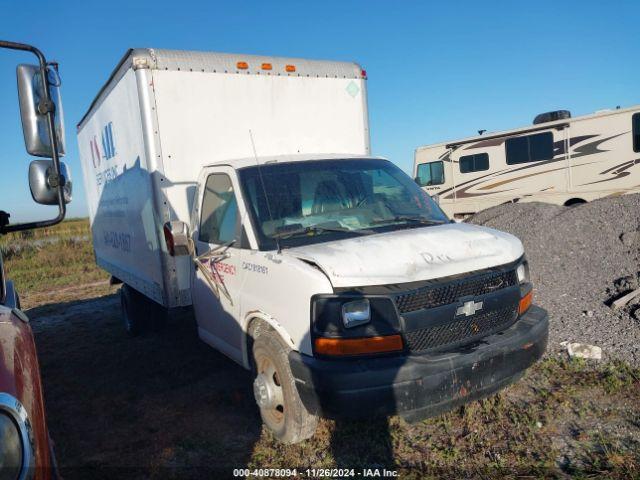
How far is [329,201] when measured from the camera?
14.2 feet

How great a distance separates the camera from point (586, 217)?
9.17m

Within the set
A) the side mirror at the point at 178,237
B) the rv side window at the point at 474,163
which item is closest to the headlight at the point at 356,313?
the side mirror at the point at 178,237

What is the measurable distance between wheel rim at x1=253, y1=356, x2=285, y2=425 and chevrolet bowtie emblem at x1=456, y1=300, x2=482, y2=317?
1.38 m

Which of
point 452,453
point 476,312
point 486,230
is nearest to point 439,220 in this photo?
point 486,230

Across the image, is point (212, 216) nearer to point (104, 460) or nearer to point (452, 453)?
point (104, 460)

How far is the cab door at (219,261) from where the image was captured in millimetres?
4180

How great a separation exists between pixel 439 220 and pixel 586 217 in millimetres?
6178

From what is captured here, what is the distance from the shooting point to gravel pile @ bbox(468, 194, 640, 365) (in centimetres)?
564

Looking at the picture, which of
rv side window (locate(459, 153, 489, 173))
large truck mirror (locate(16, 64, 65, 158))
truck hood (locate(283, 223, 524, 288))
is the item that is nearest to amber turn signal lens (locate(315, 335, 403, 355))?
truck hood (locate(283, 223, 524, 288))

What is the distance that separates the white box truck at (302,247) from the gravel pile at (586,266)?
7.20 feet

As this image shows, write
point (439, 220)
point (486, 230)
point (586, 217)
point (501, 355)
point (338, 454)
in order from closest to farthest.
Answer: point (501, 355) < point (338, 454) < point (486, 230) < point (439, 220) < point (586, 217)

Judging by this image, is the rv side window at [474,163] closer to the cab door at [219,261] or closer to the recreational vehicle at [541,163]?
the recreational vehicle at [541,163]

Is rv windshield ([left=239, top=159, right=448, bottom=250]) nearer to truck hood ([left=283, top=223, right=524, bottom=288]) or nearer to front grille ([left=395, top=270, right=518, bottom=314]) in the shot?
truck hood ([left=283, top=223, right=524, bottom=288])

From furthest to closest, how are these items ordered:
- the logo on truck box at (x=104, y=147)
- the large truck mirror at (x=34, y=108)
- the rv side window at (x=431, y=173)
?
the rv side window at (x=431, y=173)
the logo on truck box at (x=104, y=147)
the large truck mirror at (x=34, y=108)
